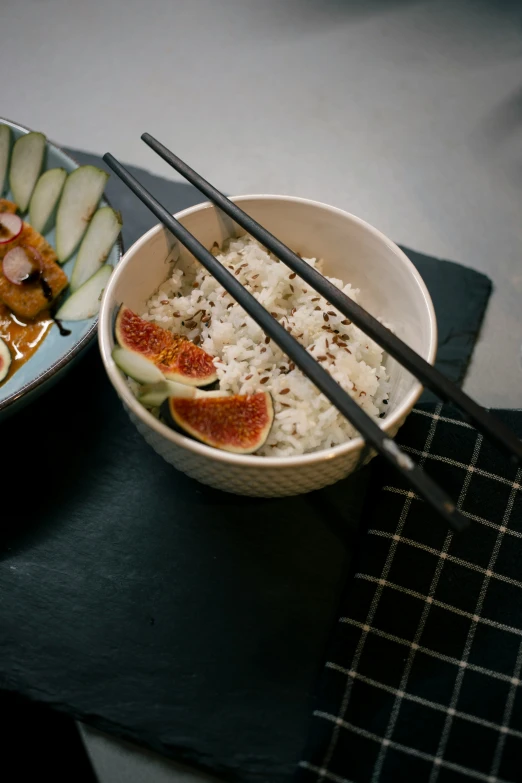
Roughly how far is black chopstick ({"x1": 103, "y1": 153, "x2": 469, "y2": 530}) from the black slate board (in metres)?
0.42

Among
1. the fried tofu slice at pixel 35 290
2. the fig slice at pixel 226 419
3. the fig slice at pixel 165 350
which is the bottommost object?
the fig slice at pixel 226 419

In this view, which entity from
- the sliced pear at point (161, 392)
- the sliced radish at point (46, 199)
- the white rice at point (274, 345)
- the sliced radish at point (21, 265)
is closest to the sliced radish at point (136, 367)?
the sliced pear at point (161, 392)

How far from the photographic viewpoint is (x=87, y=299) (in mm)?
1701

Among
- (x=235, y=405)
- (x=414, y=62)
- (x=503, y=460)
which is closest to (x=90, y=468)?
(x=235, y=405)

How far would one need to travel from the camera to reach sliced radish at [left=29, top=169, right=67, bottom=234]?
190 cm

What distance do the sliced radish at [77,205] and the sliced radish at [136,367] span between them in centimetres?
75

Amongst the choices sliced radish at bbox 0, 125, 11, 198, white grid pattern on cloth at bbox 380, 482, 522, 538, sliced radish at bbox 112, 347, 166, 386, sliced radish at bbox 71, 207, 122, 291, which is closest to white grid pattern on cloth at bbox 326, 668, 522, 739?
white grid pattern on cloth at bbox 380, 482, 522, 538

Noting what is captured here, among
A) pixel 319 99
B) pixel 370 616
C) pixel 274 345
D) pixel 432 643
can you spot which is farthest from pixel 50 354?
pixel 319 99

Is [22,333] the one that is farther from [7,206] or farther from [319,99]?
[319,99]

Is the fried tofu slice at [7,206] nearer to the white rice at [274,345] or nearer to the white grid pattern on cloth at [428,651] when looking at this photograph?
the white rice at [274,345]

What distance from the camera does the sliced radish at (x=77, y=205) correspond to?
183cm

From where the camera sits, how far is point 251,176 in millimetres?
2445

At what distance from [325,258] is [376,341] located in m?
0.44

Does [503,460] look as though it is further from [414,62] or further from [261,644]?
[414,62]
